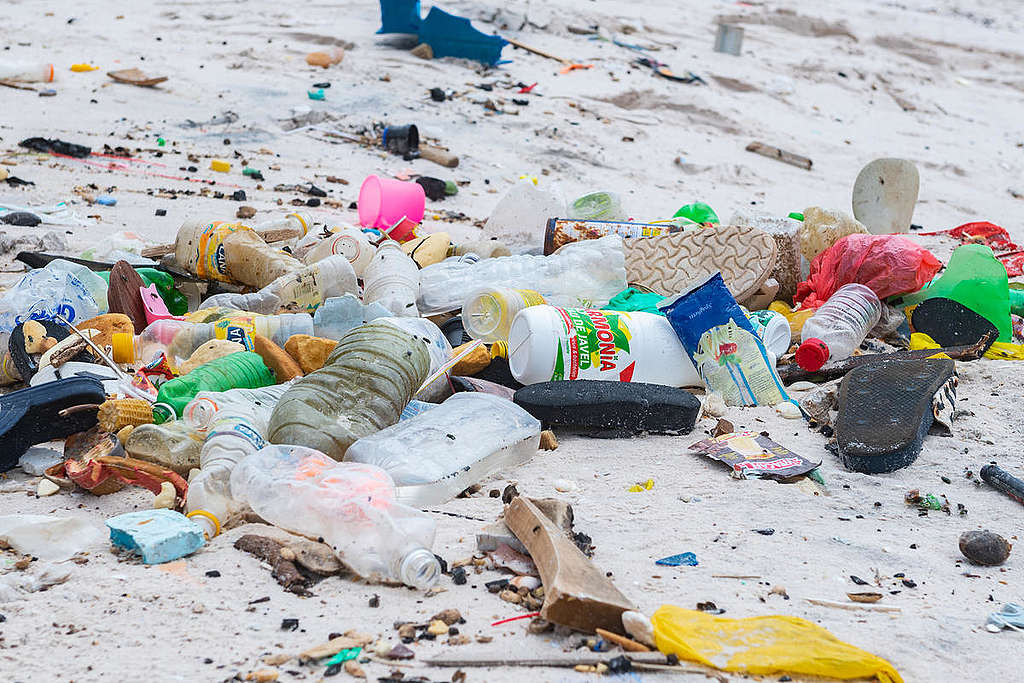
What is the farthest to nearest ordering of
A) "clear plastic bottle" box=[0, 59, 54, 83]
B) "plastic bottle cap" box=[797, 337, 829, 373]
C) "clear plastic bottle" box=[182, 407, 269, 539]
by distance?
"clear plastic bottle" box=[0, 59, 54, 83], "plastic bottle cap" box=[797, 337, 829, 373], "clear plastic bottle" box=[182, 407, 269, 539]

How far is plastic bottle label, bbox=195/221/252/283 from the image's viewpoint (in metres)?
3.72

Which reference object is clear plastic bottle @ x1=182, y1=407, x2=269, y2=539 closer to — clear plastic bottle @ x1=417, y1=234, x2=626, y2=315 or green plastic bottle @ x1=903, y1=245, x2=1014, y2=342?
clear plastic bottle @ x1=417, y1=234, x2=626, y2=315

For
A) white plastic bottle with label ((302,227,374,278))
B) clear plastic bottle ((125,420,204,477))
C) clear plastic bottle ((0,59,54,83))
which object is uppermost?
clear plastic bottle ((0,59,54,83))

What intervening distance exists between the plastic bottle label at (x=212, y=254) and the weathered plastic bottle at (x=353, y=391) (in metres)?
1.14

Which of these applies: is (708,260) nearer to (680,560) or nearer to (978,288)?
(978,288)

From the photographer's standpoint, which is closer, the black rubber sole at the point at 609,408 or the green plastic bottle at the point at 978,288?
the black rubber sole at the point at 609,408

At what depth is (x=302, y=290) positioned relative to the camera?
346 cm

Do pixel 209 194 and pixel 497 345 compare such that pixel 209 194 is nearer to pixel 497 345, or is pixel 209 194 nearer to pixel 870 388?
pixel 497 345

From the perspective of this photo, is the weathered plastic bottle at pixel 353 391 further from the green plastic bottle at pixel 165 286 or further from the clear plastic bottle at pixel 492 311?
the green plastic bottle at pixel 165 286

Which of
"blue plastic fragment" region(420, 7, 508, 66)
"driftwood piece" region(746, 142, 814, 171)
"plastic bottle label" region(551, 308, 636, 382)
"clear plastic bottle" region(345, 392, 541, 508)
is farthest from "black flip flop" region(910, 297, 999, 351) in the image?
"blue plastic fragment" region(420, 7, 508, 66)

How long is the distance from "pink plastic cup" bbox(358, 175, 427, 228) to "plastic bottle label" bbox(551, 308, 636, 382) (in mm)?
1626

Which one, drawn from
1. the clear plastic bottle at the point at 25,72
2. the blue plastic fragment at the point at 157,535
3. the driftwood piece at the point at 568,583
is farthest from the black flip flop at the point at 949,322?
the clear plastic bottle at the point at 25,72

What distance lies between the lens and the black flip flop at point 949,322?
139 inches

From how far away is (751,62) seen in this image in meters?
10.0
